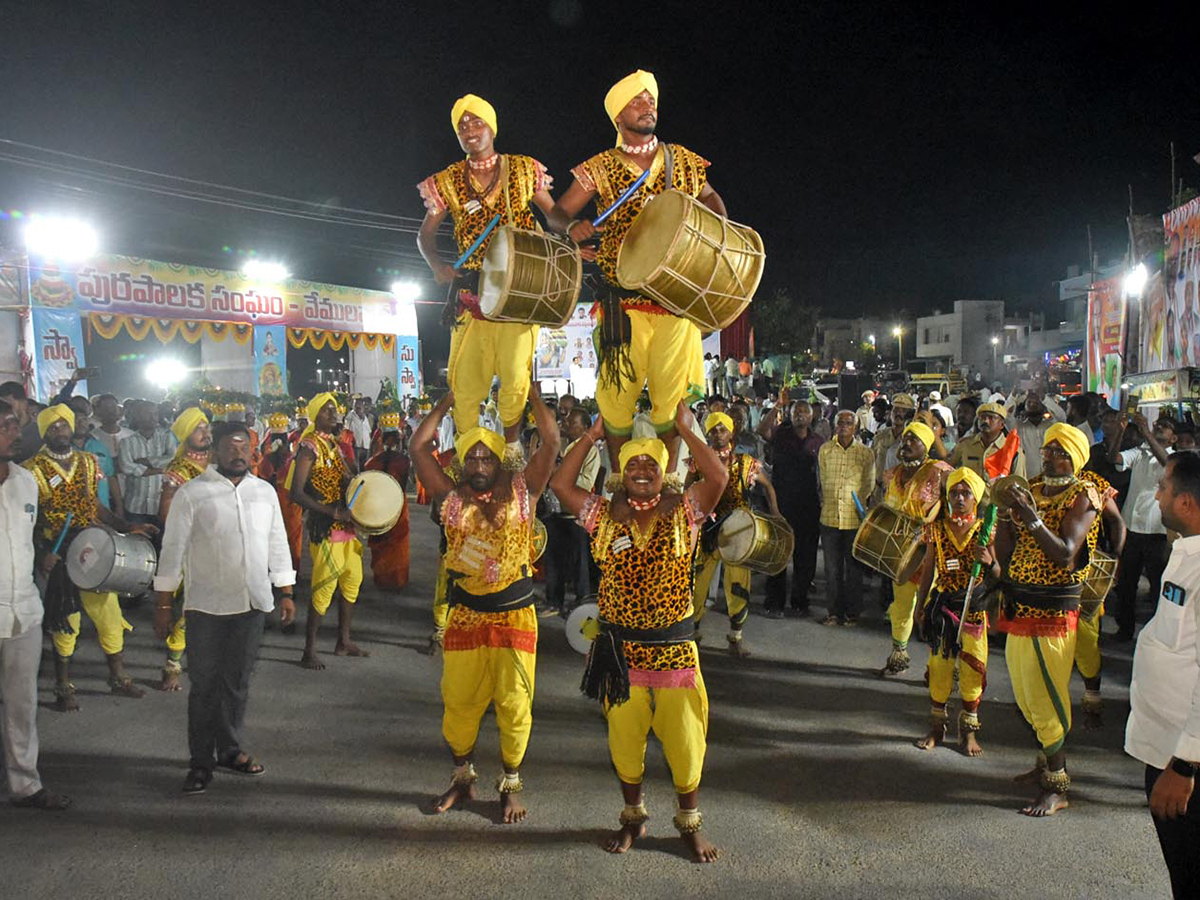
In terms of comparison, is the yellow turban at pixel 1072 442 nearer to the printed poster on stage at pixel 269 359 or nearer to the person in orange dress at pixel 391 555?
the person in orange dress at pixel 391 555

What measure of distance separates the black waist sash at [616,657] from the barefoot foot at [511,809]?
861 mm

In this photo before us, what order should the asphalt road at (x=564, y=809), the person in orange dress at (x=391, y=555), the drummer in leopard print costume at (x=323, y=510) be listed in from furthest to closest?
1. the person in orange dress at (x=391, y=555)
2. the drummer in leopard print costume at (x=323, y=510)
3. the asphalt road at (x=564, y=809)

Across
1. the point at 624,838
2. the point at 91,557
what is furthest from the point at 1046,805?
the point at 91,557

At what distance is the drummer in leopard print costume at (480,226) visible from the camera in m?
4.32

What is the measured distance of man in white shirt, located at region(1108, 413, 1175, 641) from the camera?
23.7ft

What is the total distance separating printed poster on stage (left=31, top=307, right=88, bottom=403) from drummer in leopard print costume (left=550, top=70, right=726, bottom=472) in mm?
14734

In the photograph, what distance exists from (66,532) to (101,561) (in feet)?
1.67

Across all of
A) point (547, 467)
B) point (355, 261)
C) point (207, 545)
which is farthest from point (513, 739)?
point (355, 261)

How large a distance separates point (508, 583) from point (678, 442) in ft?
3.94

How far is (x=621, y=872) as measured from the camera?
3742mm

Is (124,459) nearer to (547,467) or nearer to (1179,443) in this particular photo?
(547,467)

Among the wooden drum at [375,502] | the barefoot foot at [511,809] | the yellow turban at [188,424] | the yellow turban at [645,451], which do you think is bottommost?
the barefoot foot at [511,809]

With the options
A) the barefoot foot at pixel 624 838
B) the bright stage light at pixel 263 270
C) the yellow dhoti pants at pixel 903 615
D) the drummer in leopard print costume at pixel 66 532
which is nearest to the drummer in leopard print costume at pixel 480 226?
the barefoot foot at pixel 624 838

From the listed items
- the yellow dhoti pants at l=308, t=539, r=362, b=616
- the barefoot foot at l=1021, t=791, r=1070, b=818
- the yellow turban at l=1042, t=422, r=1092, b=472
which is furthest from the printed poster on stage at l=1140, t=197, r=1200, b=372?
the yellow dhoti pants at l=308, t=539, r=362, b=616
